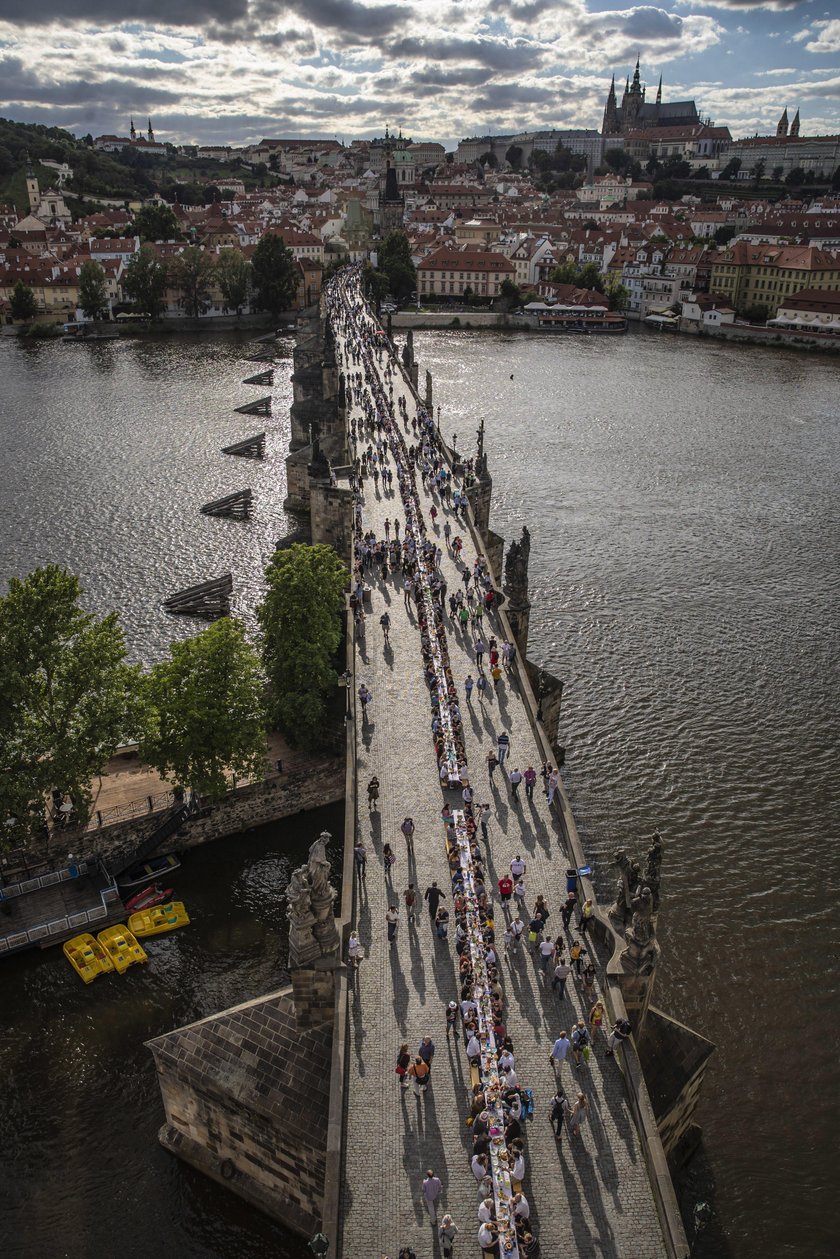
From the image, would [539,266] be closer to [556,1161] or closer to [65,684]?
[65,684]

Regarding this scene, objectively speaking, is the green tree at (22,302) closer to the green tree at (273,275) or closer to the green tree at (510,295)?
the green tree at (273,275)

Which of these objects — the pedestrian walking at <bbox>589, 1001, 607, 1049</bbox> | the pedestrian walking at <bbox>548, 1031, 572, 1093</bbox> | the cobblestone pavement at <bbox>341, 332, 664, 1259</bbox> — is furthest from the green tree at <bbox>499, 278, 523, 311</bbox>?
the pedestrian walking at <bbox>548, 1031, 572, 1093</bbox>

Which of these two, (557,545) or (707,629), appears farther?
(557,545)

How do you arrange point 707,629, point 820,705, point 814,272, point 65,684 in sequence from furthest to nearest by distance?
point 814,272 < point 707,629 < point 820,705 < point 65,684

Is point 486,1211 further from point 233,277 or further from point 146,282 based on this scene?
point 233,277

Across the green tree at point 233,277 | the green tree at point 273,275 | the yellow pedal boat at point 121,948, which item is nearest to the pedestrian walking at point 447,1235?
the yellow pedal boat at point 121,948

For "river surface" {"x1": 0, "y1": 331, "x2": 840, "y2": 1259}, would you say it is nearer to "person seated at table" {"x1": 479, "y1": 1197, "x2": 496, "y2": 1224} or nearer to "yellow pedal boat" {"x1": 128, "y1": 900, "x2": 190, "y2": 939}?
"yellow pedal boat" {"x1": 128, "y1": 900, "x2": 190, "y2": 939}

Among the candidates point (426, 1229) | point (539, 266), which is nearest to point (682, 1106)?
point (426, 1229)

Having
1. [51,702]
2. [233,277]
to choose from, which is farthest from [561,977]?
[233,277]
